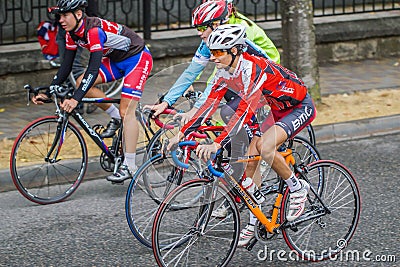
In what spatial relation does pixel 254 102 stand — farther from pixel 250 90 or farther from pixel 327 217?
pixel 327 217

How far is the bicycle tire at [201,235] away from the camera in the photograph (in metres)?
5.78

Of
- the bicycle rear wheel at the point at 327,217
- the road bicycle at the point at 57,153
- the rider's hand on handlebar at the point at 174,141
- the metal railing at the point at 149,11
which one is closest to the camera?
the rider's hand on handlebar at the point at 174,141

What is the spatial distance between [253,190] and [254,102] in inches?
26.2

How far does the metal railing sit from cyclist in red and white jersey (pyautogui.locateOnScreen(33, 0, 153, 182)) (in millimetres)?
4596

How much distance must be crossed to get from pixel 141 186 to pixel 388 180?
9.70ft

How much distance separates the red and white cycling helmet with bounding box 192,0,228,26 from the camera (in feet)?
22.3

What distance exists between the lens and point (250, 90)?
19.2 ft

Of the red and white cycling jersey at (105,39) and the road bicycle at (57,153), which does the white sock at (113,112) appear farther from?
the red and white cycling jersey at (105,39)

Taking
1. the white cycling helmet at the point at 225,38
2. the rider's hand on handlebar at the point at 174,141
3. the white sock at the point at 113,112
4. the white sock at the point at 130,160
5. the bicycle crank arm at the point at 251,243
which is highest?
the white cycling helmet at the point at 225,38

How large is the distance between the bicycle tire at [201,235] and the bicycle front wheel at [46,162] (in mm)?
2277

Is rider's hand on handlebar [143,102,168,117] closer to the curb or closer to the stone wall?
the curb

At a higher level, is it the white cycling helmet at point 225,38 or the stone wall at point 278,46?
the white cycling helmet at point 225,38

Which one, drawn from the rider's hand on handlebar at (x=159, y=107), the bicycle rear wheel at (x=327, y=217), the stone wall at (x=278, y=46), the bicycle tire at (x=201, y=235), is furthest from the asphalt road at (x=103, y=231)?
the stone wall at (x=278, y=46)

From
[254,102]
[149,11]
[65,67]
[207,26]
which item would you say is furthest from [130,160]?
[149,11]
